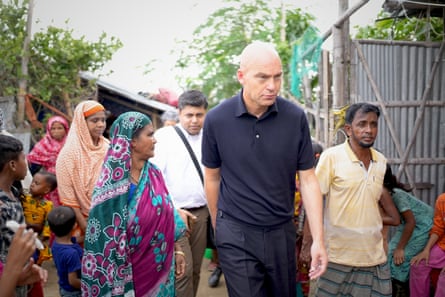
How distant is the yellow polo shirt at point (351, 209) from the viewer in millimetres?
3793

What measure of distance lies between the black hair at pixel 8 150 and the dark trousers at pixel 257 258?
136 cm

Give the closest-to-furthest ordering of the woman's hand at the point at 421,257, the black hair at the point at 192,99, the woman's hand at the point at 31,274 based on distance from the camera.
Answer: the woman's hand at the point at 31,274
the woman's hand at the point at 421,257
the black hair at the point at 192,99

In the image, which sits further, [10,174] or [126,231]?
[126,231]

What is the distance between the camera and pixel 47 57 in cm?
1112

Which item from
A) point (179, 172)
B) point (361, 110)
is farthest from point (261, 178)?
point (179, 172)

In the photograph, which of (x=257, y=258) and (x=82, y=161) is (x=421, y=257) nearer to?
(x=257, y=258)

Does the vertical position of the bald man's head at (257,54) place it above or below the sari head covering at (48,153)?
above

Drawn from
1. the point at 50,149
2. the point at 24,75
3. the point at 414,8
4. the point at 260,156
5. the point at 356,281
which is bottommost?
the point at 356,281

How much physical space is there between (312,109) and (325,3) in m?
6.47

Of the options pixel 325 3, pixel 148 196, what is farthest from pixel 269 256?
pixel 325 3

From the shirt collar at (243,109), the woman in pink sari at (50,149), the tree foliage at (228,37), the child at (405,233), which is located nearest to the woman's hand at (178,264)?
the shirt collar at (243,109)

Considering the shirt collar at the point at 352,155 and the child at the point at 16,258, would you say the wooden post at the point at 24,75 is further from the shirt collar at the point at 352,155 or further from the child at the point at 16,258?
the child at the point at 16,258

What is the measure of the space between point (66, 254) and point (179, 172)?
1.27 metres

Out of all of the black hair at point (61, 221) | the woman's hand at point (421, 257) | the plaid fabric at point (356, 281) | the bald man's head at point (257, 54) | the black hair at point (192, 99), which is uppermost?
the bald man's head at point (257, 54)
